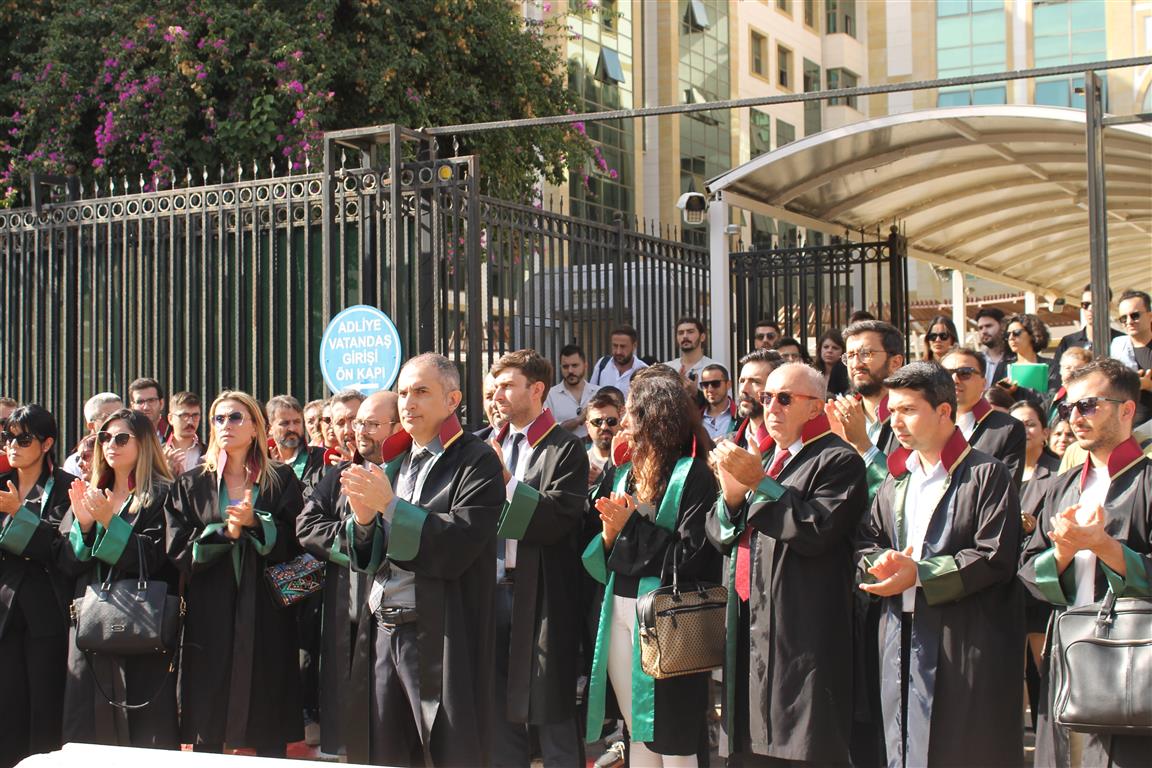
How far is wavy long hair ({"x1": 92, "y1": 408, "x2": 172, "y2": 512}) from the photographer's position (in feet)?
21.5

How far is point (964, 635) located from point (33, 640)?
4.46 m

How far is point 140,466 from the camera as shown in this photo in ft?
21.7

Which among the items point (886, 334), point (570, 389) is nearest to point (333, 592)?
point (886, 334)

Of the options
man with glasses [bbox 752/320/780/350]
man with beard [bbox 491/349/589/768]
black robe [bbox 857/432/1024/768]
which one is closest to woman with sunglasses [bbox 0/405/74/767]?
man with beard [bbox 491/349/589/768]

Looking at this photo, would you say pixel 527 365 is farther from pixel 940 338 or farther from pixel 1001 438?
pixel 940 338

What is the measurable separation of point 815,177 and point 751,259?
9.97 ft

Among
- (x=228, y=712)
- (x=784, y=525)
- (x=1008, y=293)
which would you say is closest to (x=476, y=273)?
(x=228, y=712)

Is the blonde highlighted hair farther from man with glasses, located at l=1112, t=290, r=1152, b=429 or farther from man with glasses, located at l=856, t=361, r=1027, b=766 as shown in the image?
A: man with glasses, located at l=1112, t=290, r=1152, b=429

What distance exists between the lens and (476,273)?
9.12 metres

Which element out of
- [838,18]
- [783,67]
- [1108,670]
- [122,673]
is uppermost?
[838,18]

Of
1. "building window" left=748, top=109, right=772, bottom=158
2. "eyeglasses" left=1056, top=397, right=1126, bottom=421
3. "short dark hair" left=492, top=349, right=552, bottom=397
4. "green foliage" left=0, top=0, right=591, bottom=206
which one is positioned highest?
"building window" left=748, top=109, right=772, bottom=158

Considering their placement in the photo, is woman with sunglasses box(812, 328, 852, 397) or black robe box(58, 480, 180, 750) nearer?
black robe box(58, 480, 180, 750)

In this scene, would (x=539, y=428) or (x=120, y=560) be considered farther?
(x=539, y=428)

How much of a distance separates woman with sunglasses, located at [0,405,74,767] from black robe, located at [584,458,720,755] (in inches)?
109
